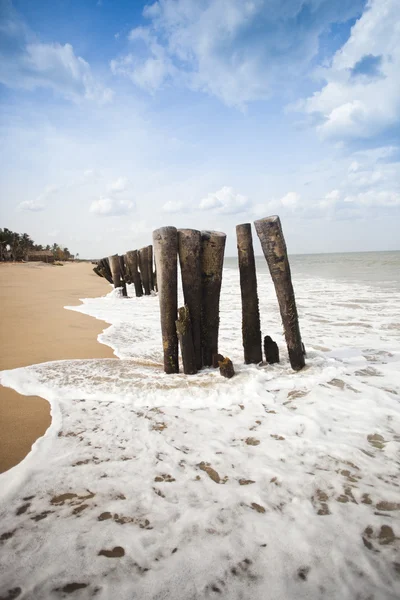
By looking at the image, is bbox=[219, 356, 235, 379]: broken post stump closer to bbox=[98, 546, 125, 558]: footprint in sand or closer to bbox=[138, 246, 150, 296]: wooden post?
bbox=[98, 546, 125, 558]: footprint in sand

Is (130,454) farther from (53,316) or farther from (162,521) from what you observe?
(53,316)

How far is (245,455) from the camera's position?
1996 mm

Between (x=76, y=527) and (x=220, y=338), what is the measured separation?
4.07 meters

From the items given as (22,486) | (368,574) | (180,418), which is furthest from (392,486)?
(22,486)

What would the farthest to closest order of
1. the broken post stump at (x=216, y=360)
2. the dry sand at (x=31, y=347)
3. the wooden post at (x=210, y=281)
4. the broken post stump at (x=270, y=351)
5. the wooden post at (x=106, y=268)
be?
the wooden post at (x=106, y=268), the broken post stump at (x=270, y=351), the wooden post at (x=210, y=281), the broken post stump at (x=216, y=360), the dry sand at (x=31, y=347)

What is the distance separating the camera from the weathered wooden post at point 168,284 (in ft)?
11.3

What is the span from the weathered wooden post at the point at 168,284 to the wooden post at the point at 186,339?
166 millimetres

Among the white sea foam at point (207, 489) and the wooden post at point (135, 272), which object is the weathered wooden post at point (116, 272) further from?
the white sea foam at point (207, 489)

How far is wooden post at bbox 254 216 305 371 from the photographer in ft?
10.8

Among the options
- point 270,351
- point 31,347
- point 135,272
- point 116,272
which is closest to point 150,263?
point 135,272

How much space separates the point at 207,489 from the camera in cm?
168

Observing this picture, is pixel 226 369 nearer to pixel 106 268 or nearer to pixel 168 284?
pixel 168 284

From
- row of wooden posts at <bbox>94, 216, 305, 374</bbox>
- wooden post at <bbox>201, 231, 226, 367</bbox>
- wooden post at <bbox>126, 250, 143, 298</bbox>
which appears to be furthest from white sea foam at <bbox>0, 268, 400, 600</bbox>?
wooden post at <bbox>126, 250, 143, 298</bbox>

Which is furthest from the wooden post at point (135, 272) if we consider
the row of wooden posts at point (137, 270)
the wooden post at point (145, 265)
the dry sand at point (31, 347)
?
the dry sand at point (31, 347)
